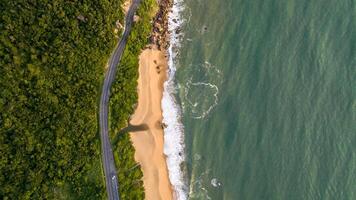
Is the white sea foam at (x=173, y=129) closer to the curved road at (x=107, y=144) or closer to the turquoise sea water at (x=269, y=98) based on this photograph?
the turquoise sea water at (x=269, y=98)

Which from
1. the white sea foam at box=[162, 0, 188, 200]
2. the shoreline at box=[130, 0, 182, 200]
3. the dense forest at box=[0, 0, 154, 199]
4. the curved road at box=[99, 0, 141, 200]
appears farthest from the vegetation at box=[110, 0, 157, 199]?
the white sea foam at box=[162, 0, 188, 200]

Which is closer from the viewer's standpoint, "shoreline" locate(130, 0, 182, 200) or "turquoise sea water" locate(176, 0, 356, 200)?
"turquoise sea water" locate(176, 0, 356, 200)

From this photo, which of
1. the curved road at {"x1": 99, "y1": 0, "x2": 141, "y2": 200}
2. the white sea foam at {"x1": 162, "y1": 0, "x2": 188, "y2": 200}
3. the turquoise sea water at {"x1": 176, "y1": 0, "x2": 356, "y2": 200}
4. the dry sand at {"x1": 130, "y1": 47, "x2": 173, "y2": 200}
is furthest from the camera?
the white sea foam at {"x1": 162, "y1": 0, "x2": 188, "y2": 200}

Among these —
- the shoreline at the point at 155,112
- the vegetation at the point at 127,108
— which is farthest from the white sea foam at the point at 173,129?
the vegetation at the point at 127,108

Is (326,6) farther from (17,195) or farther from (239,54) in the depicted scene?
(17,195)

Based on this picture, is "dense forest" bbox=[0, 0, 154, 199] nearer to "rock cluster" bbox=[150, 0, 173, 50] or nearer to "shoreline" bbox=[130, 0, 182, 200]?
"shoreline" bbox=[130, 0, 182, 200]

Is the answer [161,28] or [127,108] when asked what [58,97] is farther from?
[161,28]
